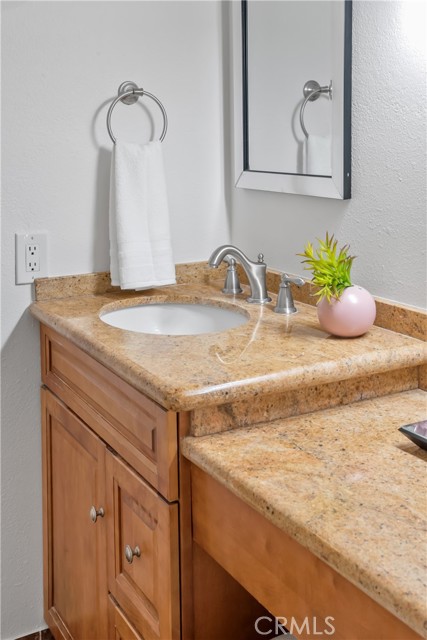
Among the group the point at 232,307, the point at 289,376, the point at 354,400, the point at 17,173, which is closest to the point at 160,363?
the point at 289,376

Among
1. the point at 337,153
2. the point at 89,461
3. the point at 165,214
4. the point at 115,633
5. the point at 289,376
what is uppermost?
the point at 337,153

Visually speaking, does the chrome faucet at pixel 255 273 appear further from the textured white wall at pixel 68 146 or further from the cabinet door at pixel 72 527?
the cabinet door at pixel 72 527

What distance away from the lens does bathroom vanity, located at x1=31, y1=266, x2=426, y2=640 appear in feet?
3.31

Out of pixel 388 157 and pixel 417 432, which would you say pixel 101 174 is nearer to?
pixel 388 157

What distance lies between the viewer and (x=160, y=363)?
4.28 ft

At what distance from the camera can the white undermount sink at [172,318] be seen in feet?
5.93

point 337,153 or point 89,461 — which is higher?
point 337,153

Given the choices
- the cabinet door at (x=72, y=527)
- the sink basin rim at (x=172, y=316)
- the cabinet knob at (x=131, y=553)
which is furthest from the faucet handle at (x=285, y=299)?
the cabinet knob at (x=131, y=553)

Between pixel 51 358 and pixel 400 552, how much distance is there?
3.76 feet

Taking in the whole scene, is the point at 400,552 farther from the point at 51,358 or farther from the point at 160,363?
the point at 51,358

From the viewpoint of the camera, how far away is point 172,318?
1.87 m

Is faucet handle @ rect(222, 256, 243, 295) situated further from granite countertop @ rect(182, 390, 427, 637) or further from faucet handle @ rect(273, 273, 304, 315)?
granite countertop @ rect(182, 390, 427, 637)

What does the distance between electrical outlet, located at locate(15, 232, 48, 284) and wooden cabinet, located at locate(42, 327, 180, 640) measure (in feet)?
0.48

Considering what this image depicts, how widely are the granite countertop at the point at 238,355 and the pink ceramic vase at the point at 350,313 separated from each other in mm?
23
